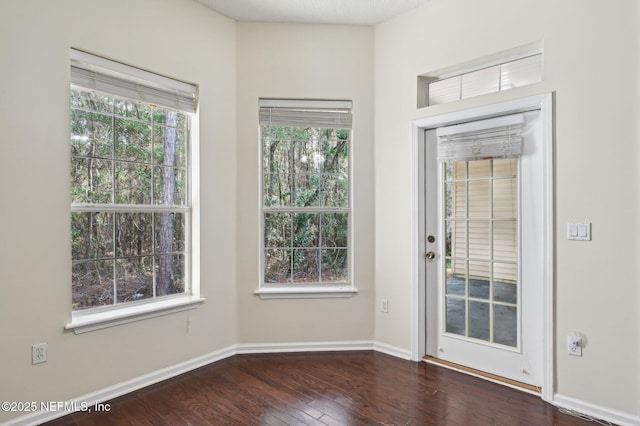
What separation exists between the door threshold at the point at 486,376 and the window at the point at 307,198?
0.95 meters

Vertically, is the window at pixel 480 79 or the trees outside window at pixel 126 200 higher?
the window at pixel 480 79

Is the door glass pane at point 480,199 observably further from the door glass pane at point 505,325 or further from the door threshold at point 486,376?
the door threshold at point 486,376

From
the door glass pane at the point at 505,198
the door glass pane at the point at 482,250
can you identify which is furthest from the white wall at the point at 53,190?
the door glass pane at the point at 505,198

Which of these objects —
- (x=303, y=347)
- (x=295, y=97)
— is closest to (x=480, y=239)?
(x=303, y=347)

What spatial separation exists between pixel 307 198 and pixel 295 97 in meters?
0.89

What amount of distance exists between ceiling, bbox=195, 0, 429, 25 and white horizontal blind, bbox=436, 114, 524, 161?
1077mm

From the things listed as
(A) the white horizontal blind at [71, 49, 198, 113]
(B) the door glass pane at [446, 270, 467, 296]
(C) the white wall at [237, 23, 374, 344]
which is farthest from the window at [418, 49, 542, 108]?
(A) the white horizontal blind at [71, 49, 198, 113]

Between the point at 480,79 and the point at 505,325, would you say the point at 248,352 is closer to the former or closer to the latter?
the point at 505,325

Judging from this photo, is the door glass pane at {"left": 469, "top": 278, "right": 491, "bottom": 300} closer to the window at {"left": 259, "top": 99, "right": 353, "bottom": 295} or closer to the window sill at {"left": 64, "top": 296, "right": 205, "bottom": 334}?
the window at {"left": 259, "top": 99, "right": 353, "bottom": 295}

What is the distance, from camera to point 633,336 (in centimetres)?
212

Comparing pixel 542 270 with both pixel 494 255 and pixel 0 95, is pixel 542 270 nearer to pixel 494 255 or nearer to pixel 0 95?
pixel 494 255

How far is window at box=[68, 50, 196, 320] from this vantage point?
8.02 ft

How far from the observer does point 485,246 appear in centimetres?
283

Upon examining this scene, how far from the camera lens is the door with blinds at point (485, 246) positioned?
2596 mm
